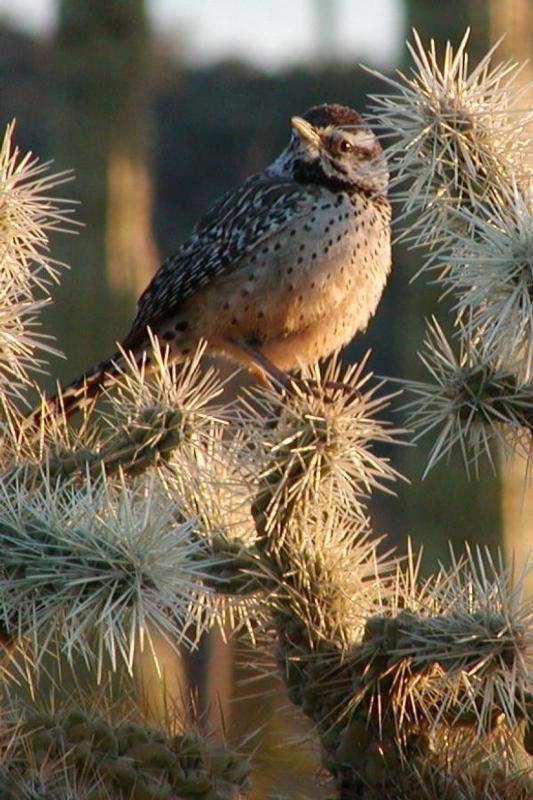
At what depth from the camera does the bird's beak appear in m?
3.57

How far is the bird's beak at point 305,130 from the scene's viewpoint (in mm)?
3570

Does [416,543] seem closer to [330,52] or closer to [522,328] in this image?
[522,328]

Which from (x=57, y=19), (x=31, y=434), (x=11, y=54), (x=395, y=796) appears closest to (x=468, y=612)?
(x=395, y=796)

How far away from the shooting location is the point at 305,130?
11.8 feet

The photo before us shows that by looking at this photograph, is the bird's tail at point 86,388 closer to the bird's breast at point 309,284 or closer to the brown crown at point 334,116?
the bird's breast at point 309,284

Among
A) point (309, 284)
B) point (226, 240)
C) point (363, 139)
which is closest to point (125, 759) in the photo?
point (309, 284)

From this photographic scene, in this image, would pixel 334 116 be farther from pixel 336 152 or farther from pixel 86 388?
pixel 86 388

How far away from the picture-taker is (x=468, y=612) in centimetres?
217

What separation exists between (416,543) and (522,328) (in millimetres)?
4112

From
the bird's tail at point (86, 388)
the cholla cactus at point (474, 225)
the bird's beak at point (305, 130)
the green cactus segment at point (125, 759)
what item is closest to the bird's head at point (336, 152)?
the bird's beak at point (305, 130)

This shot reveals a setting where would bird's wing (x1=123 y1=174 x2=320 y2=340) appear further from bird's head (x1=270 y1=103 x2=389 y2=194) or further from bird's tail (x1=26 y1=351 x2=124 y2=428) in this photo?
bird's tail (x1=26 y1=351 x2=124 y2=428)

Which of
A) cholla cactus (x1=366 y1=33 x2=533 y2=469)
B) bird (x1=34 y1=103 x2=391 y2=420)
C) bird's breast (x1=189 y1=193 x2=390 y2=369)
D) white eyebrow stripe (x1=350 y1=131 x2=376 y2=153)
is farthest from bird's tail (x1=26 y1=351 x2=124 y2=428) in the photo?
cholla cactus (x1=366 y1=33 x2=533 y2=469)

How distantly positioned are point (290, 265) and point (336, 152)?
314 millimetres

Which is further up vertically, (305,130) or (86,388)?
(305,130)
